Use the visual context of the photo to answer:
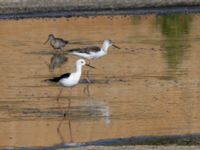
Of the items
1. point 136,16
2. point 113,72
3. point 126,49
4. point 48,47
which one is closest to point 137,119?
point 113,72

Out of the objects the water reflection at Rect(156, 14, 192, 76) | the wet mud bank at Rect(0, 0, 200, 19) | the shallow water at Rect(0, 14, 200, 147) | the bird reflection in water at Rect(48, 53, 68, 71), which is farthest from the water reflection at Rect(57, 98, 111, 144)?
the wet mud bank at Rect(0, 0, 200, 19)

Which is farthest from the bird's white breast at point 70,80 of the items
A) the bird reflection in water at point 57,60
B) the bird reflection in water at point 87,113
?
the bird reflection in water at point 57,60

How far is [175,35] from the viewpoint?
3269 centimetres

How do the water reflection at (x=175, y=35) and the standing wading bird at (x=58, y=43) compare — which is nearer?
the water reflection at (x=175, y=35)

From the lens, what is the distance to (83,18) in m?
40.0

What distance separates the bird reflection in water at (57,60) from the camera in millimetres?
25522

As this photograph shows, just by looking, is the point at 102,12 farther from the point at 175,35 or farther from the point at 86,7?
the point at 175,35

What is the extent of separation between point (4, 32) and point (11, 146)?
789 inches

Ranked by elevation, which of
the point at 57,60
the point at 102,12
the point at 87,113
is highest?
the point at 102,12

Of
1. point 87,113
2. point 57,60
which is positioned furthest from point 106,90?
point 57,60

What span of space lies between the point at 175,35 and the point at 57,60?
6.95 meters

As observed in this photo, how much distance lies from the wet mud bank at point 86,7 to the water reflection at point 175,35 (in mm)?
2921

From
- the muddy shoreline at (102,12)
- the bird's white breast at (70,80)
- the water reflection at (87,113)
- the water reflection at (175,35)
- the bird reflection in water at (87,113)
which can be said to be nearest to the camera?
the water reflection at (87,113)

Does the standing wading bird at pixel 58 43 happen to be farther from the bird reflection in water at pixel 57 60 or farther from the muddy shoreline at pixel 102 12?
the muddy shoreline at pixel 102 12
